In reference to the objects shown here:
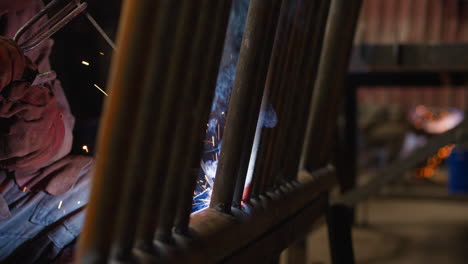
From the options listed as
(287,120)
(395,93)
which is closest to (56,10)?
(287,120)

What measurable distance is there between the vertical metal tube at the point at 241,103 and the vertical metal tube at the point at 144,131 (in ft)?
0.69

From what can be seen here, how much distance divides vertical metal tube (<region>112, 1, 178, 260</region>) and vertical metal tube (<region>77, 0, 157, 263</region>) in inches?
0.7

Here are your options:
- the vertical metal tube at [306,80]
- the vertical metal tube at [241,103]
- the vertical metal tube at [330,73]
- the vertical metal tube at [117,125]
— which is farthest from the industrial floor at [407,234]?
the vertical metal tube at [117,125]

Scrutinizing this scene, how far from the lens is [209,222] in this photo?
0.64m

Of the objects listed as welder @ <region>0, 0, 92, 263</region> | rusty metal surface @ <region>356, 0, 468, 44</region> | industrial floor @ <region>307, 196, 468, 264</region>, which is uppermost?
rusty metal surface @ <region>356, 0, 468, 44</region>

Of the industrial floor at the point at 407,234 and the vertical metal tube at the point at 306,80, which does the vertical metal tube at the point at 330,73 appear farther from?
the industrial floor at the point at 407,234

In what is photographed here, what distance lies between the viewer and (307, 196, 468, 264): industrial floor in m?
2.12

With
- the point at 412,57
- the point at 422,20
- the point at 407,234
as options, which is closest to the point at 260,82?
the point at 412,57

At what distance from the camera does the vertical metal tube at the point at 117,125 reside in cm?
43

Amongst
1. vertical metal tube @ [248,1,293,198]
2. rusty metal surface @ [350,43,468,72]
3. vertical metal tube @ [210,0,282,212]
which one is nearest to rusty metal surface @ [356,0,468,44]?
rusty metal surface @ [350,43,468,72]

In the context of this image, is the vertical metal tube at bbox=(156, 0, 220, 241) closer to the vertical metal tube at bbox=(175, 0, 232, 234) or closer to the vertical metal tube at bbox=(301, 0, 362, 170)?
the vertical metal tube at bbox=(175, 0, 232, 234)

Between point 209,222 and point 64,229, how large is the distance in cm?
20

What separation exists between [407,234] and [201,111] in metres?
2.26

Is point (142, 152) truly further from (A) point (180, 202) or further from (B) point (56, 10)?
(B) point (56, 10)
